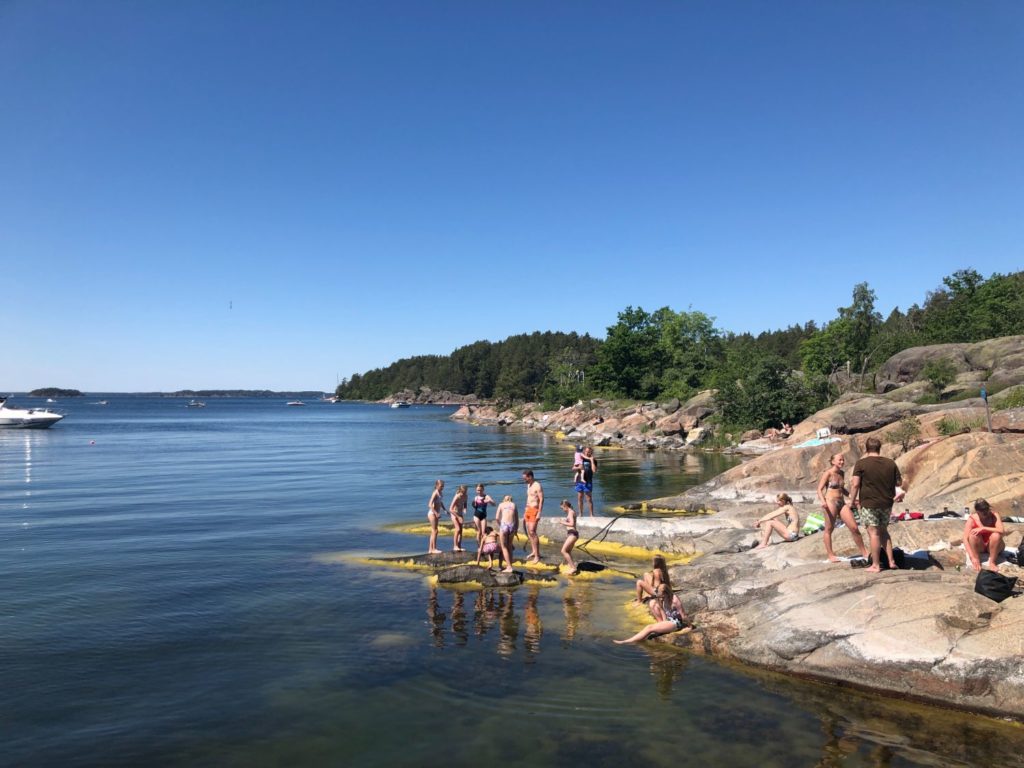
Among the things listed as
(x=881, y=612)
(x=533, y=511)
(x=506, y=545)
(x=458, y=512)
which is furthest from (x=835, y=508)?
(x=458, y=512)

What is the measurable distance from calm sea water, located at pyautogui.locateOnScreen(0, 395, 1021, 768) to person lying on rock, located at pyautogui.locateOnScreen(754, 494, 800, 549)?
4.02 m

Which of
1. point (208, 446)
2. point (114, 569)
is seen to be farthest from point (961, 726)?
point (208, 446)

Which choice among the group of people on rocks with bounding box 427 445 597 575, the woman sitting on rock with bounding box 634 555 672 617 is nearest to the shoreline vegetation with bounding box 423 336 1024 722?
the woman sitting on rock with bounding box 634 555 672 617

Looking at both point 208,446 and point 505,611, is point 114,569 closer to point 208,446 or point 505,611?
point 505,611

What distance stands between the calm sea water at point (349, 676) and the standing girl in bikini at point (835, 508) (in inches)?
141

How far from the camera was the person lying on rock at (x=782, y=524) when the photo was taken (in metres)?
16.8

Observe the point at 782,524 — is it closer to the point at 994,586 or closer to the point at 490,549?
the point at 994,586

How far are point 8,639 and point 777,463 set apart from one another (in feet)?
81.9

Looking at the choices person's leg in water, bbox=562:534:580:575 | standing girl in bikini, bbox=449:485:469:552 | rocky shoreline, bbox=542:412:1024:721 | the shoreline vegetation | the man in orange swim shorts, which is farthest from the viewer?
standing girl in bikini, bbox=449:485:469:552

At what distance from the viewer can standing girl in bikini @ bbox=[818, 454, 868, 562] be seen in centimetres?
1305

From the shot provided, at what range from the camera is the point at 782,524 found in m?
17.3

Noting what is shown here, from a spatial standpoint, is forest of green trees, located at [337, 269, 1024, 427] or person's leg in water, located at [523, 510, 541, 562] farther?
Answer: forest of green trees, located at [337, 269, 1024, 427]

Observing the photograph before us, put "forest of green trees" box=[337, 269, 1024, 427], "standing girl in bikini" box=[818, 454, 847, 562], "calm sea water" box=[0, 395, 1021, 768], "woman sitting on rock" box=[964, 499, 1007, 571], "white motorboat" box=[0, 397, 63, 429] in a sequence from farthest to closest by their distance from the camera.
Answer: "white motorboat" box=[0, 397, 63, 429]
"forest of green trees" box=[337, 269, 1024, 427]
"standing girl in bikini" box=[818, 454, 847, 562]
"woman sitting on rock" box=[964, 499, 1007, 571]
"calm sea water" box=[0, 395, 1021, 768]

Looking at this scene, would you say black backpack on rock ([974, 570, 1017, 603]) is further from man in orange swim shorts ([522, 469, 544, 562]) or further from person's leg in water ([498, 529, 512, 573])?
man in orange swim shorts ([522, 469, 544, 562])
